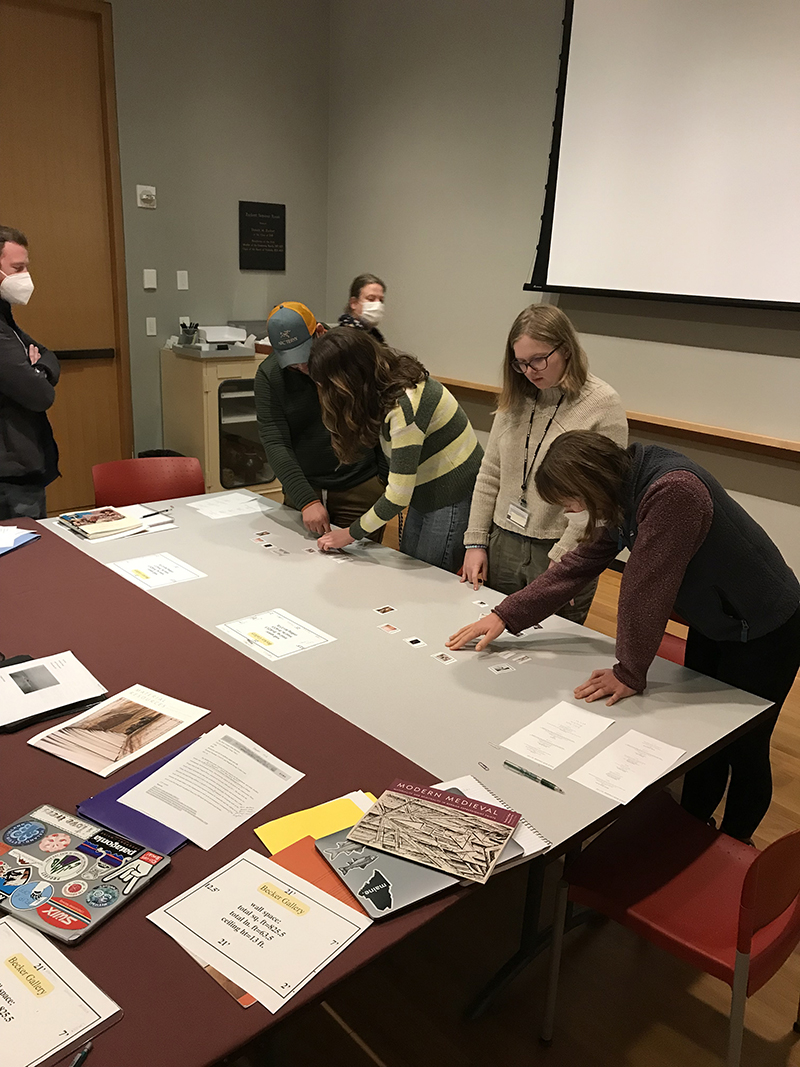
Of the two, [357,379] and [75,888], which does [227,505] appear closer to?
[357,379]

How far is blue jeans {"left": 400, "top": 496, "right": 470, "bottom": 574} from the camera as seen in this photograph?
2.42 metres

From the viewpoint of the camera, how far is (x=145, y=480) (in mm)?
3016

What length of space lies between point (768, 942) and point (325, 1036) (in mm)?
906

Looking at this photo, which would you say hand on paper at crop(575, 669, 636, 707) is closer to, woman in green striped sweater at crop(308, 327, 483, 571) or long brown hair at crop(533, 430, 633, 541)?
long brown hair at crop(533, 430, 633, 541)

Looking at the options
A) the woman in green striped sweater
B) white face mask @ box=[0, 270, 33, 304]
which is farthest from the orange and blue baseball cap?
white face mask @ box=[0, 270, 33, 304]

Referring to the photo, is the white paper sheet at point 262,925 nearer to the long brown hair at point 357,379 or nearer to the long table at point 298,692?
the long table at point 298,692

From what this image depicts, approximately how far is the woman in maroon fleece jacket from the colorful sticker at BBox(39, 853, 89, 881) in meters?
0.92

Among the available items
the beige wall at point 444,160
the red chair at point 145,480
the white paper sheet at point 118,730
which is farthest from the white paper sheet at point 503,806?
the beige wall at point 444,160

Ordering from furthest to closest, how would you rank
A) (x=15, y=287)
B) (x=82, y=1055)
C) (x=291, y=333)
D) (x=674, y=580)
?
1. (x=15, y=287)
2. (x=291, y=333)
3. (x=674, y=580)
4. (x=82, y=1055)

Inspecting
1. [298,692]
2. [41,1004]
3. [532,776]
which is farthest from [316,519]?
[41,1004]

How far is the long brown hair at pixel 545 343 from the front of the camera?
6.64 ft

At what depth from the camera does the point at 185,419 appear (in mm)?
4805

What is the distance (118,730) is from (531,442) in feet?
4.13

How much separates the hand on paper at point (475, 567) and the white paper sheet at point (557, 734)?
0.64 meters
